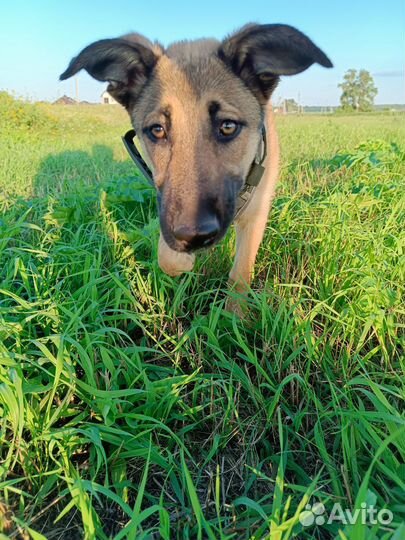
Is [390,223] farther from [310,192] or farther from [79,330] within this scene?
[79,330]

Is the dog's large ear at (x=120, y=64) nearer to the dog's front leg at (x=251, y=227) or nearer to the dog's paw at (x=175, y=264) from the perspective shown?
the dog's front leg at (x=251, y=227)

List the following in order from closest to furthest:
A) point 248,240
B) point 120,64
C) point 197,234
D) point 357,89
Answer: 1. point 197,234
2. point 120,64
3. point 248,240
4. point 357,89

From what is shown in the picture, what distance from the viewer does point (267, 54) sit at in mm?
2234

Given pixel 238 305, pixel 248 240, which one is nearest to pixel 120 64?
pixel 248 240

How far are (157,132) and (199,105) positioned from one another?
259 mm

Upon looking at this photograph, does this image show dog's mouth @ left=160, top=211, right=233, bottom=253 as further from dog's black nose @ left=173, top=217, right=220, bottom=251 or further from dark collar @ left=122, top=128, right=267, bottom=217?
dark collar @ left=122, top=128, right=267, bottom=217

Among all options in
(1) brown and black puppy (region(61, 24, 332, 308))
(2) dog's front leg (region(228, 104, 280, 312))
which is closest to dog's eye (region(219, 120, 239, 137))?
(1) brown and black puppy (region(61, 24, 332, 308))

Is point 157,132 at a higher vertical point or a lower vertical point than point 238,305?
higher

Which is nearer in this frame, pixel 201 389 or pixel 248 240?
pixel 201 389

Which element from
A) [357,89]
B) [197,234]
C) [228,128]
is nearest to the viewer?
[197,234]

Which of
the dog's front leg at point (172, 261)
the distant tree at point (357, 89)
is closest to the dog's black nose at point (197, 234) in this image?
the dog's front leg at point (172, 261)

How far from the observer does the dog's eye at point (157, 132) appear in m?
2.22

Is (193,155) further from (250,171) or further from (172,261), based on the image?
(172,261)

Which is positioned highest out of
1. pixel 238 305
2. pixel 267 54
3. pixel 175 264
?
pixel 267 54
